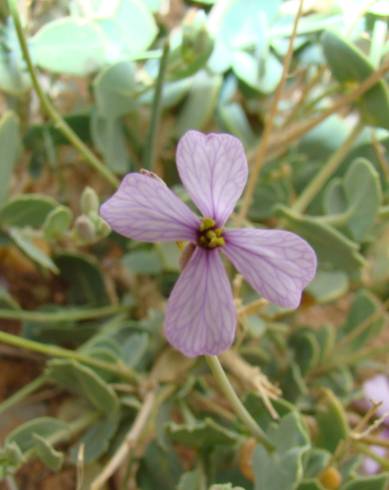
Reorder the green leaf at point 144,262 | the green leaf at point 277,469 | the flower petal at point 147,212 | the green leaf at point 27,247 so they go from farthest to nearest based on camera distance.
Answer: the green leaf at point 144,262, the green leaf at point 27,247, the green leaf at point 277,469, the flower petal at point 147,212

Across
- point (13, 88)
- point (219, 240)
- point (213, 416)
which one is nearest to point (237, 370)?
point (213, 416)

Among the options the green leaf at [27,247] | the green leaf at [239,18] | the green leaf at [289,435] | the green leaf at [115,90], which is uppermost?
the green leaf at [239,18]

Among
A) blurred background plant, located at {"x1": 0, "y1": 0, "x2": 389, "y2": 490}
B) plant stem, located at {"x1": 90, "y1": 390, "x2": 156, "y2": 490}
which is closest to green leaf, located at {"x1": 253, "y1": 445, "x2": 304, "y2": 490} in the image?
blurred background plant, located at {"x1": 0, "y1": 0, "x2": 389, "y2": 490}

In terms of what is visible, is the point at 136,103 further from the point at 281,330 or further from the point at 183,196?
the point at 281,330

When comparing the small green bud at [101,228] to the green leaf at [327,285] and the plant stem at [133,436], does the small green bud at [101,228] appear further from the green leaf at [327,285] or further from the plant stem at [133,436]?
the green leaf at [327,285]

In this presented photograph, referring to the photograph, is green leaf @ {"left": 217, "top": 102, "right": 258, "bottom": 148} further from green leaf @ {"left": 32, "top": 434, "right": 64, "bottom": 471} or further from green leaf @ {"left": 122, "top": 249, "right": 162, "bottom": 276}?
green leaf @ {"left": 32, "top": 434, "right": 64, "bottom": 471}

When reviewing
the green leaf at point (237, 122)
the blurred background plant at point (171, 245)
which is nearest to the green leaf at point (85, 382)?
the blurred background plant at point (171, 245)
